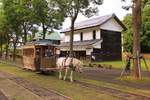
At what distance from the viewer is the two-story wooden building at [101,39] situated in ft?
187

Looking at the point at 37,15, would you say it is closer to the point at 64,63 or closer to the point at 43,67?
the point at 43,67

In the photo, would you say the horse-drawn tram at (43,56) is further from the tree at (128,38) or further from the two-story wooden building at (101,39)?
the tree at (128,38)

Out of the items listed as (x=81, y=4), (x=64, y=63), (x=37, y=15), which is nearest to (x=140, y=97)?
(x=64, y=63)

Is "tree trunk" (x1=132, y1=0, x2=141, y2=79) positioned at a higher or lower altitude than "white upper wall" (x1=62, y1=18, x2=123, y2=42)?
lower

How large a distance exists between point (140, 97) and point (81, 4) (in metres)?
23.0

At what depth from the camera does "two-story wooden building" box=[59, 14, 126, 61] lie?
5712 cm

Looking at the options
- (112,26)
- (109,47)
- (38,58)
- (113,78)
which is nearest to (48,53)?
(38,58)

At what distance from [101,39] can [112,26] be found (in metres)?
4.19

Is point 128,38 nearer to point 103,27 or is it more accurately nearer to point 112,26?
point 112,26

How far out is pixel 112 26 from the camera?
197 feet

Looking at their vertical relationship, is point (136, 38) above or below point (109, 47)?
below

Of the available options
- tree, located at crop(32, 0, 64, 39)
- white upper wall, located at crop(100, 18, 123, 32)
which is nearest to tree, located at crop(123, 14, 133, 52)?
white upper wall, located at crop(100, 18, 123, 32)

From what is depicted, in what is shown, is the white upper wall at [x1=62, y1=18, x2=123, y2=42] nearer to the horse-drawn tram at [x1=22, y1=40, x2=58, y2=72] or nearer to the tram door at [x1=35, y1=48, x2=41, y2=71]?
the horse-drawn tram at [x1=22, y1=40, x2=58, y2=72]

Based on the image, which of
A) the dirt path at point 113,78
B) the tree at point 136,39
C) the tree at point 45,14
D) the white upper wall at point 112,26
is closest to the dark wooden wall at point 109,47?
the white upper wall at point 112,26
